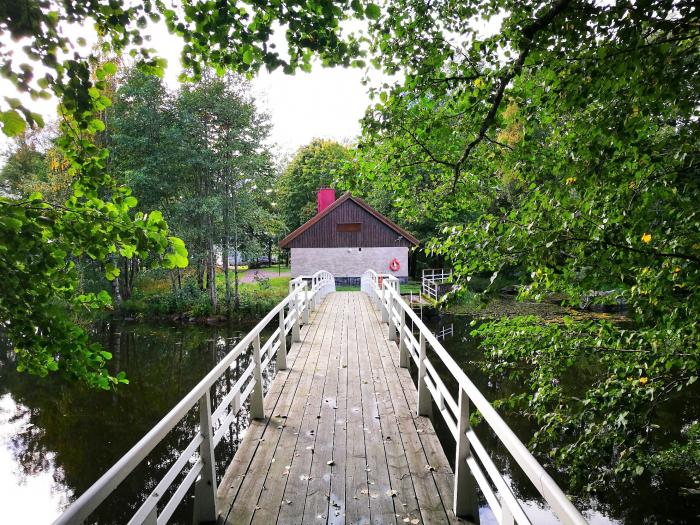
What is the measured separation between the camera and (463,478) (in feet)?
8.93

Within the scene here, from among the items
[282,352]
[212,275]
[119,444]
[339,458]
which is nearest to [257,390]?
[339,458]

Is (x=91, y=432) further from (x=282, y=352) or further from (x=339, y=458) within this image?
(x=339, y=458)

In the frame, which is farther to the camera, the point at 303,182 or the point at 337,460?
the point at 303,182

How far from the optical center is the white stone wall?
26891 millimetres

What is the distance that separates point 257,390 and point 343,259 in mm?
22776

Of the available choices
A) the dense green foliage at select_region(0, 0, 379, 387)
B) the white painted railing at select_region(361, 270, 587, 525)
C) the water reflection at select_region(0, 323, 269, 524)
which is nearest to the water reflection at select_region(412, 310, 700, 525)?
the white painted railing at select_region(361, 270, 587, 525)

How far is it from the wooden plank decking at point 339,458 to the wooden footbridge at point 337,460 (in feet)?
0.03

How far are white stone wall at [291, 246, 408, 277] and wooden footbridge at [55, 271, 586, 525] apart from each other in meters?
21.1

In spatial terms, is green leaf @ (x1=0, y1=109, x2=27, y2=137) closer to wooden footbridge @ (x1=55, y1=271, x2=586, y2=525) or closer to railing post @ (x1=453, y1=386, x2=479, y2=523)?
wooden footbridge @ (x1=55, y1=271, x2=586, y2=525)

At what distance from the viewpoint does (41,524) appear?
6.76 m

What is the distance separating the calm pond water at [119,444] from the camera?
6.91m

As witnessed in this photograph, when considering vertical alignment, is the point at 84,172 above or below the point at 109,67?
below

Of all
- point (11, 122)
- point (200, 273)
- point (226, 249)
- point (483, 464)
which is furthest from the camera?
point (200, 273)

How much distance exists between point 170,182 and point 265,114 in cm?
567
